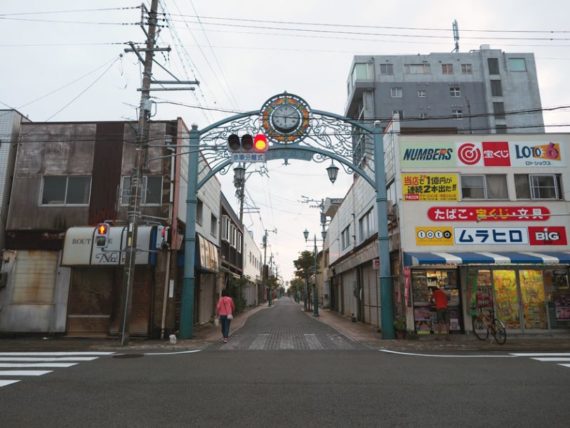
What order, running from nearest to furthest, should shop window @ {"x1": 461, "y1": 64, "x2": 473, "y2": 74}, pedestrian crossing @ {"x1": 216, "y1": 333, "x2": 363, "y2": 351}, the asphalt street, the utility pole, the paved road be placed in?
the asphalt street
pedestrian crossing @ {"x1": 216, "y1": 333, "x2": 363, "y2": 351}
the paved road
the utility pole
shop window @ {"x1": 461, "y1": 64, "x2": 473, "y2": 74}

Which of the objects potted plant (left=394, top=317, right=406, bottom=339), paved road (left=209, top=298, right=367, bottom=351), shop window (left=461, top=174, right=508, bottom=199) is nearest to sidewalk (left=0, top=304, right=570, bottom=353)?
potted plant (left=394, top=317, right=406, bottom=339)

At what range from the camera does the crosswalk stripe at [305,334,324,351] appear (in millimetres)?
13258

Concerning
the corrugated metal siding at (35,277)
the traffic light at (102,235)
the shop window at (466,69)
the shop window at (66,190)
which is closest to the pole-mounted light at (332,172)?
the traffic light at (102,235)

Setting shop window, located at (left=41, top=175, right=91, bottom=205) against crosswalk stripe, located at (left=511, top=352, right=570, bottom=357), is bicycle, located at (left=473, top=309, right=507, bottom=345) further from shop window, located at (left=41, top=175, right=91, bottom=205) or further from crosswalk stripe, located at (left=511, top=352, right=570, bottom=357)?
shop window, located at (left=41, top=175, right=91, bottom=205)

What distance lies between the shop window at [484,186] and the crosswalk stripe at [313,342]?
7.92 m

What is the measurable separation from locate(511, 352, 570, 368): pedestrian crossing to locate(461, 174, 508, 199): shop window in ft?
21.1

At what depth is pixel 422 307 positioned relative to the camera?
615 inches

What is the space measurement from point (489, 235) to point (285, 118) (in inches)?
362

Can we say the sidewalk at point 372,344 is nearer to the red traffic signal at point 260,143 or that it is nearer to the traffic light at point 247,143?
→ the traffic light at point 247,143

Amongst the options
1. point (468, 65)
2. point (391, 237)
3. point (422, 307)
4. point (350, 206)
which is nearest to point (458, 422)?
point (422, 307)

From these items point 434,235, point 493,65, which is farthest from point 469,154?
point 493,65

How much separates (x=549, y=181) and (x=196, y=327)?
54.0 ft

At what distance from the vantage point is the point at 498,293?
621 inches

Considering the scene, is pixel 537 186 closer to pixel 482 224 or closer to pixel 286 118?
pixel 482 224
